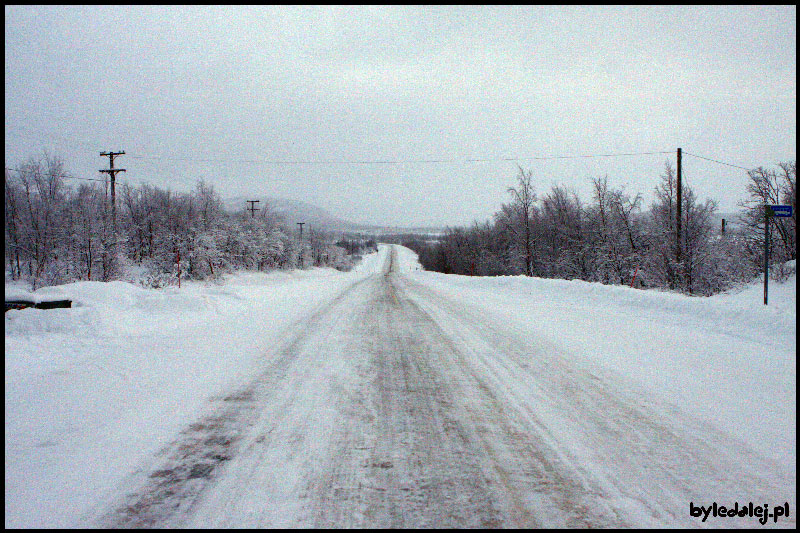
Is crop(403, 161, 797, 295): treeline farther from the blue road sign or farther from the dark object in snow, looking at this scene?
the dark object in snow

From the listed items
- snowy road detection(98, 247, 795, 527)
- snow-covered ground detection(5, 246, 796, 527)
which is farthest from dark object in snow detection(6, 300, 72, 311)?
snowy road detection(98, 247, 795, 527)

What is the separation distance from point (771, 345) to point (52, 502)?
9720 mm

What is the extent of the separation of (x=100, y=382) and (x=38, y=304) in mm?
4696

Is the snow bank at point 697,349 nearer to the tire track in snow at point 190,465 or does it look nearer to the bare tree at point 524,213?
the tire track in snow at point 190,465

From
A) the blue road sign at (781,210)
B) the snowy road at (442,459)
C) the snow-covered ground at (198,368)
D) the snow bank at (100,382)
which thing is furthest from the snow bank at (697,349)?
the snow bank at (100,382)

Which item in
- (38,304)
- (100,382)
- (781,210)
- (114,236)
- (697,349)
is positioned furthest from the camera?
(114,236)

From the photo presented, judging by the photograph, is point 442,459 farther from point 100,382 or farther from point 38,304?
point 38,304

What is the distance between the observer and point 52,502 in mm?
2688

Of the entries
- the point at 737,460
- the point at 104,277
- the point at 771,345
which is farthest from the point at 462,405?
the point at 104,277

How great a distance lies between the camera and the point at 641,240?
32406mm

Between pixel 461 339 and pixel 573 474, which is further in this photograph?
pixel 461 339

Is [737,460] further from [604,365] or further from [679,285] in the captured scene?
[679,285]

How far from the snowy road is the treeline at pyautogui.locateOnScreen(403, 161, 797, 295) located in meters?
16.8

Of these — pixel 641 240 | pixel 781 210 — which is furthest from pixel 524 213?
pixel 781 210
